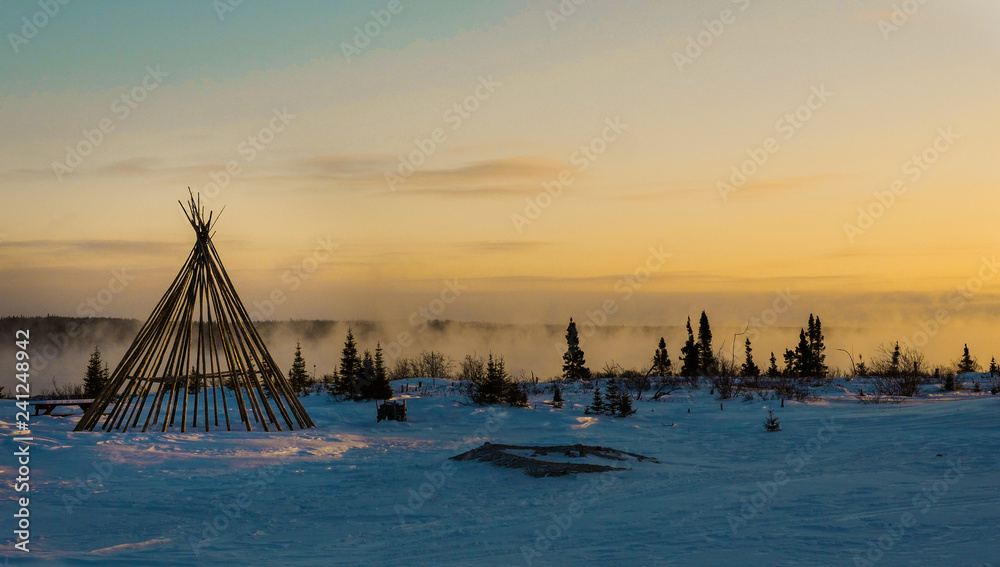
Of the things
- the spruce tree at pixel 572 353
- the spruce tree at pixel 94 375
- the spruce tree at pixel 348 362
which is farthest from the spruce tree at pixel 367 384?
the spruce tree at pixel 572 353

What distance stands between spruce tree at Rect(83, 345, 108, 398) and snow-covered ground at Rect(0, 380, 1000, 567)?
23.8ft

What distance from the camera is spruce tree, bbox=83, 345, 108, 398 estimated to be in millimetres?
18858

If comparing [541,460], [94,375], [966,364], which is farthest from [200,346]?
[966,364]

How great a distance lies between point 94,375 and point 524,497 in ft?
52.8

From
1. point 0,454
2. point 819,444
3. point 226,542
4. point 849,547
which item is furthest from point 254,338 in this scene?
Answer: point 849,547

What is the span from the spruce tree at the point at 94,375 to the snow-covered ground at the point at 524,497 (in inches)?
286

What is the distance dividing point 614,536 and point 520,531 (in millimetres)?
762

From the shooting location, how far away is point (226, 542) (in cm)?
573

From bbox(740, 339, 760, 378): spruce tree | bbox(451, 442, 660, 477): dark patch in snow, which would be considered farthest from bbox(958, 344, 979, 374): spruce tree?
bbox(451, 442, 660, 477): dark patch in snow

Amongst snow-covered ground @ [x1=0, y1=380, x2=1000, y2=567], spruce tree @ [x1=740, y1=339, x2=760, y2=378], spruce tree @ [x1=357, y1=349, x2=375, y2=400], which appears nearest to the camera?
snow-covered ground @ [x1=0, y1=380, x2=1000, y2=567]

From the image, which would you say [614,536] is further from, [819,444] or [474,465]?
[819,444]

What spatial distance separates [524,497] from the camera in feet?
24.1

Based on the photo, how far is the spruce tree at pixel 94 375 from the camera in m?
18.9

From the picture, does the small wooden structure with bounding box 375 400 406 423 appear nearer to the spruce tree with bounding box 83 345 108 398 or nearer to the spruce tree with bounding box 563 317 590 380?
the spruce tree with bounding box 83 345 108 398
